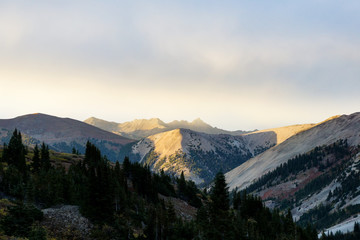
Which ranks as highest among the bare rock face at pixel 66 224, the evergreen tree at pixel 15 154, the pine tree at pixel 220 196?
the evergreen tree at pixel 15 154

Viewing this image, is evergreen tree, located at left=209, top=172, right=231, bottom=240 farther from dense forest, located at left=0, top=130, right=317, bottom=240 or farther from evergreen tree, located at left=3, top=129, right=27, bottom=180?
evergreen tree, located at left=3, top=129, right=27, bottom=180

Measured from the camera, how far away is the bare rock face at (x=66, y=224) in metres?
44.5

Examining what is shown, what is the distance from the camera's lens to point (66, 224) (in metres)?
47.5

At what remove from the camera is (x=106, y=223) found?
173 feet

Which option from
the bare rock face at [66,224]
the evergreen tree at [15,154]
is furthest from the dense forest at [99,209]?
the bare rock face at [66,224]

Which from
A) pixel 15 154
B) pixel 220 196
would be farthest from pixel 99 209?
pixel 15 154

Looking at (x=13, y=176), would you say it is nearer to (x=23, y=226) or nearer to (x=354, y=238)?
(x=23, y=226)

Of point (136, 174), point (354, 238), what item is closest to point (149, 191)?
point (136, 174)

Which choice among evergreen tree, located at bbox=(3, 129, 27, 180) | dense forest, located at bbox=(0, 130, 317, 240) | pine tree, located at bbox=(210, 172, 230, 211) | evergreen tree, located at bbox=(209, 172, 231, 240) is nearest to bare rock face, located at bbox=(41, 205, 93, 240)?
dense forest, located at bbox=(0, 130, 317, 240)

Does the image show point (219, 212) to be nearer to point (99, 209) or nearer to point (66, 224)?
point (99, 209)

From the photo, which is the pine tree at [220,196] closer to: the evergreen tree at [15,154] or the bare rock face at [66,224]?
the bare rock face at [66,224]

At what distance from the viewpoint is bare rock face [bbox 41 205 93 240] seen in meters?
44.5

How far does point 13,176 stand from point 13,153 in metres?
31.6

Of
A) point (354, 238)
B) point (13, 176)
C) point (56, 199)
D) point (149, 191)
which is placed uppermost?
point (13, 176)
